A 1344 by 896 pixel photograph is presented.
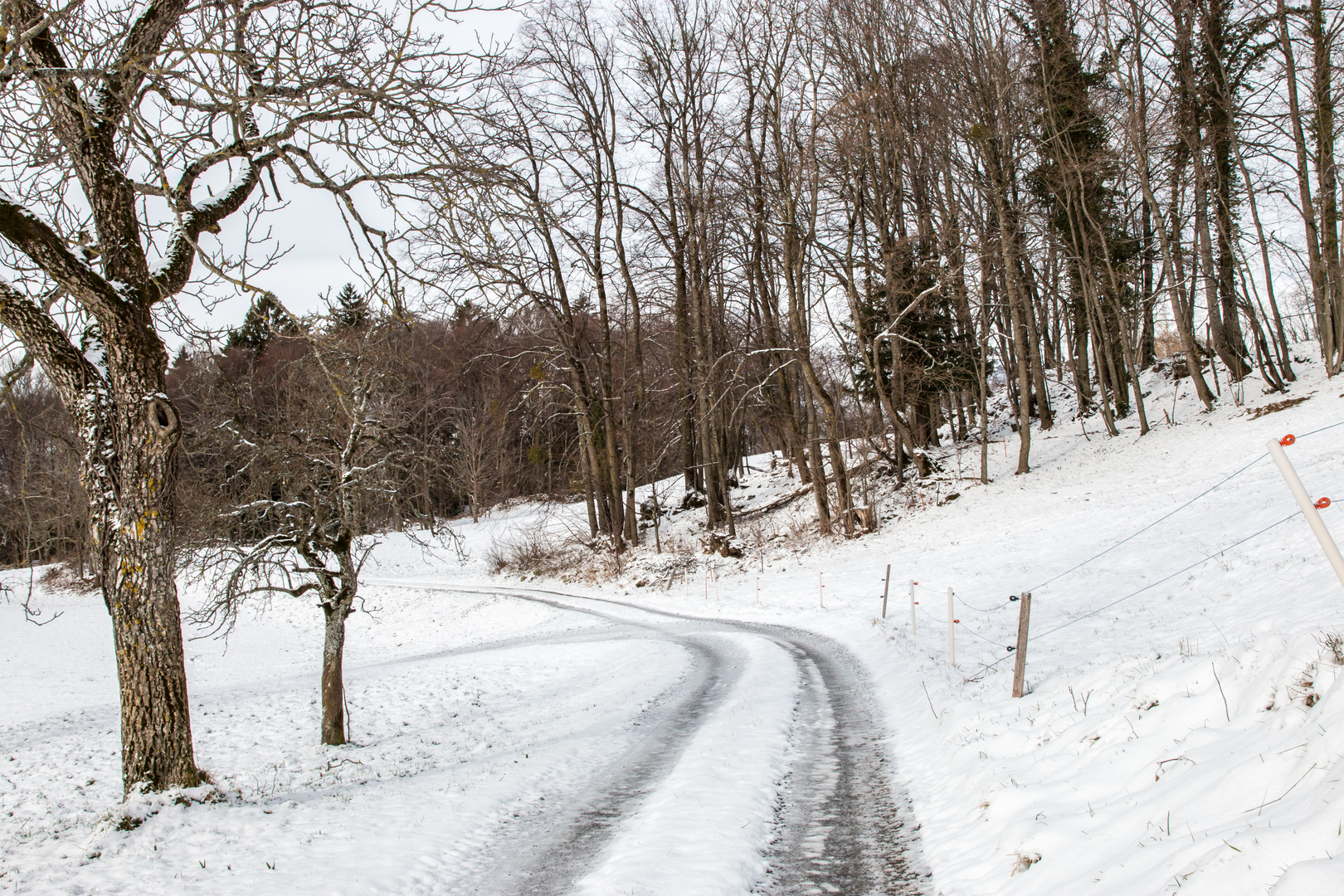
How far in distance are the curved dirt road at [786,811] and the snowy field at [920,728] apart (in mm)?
101

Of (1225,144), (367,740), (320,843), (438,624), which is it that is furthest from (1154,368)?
(320,843)

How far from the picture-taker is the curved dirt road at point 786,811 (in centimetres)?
518

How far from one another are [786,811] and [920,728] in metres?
2.72

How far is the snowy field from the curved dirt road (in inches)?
4.0

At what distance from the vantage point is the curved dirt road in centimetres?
518

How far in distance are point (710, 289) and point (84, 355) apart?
27053mm

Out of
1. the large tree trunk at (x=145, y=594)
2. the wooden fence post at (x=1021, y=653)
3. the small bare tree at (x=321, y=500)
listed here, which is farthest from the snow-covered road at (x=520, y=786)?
the small bare tree at (x=321, y=500)

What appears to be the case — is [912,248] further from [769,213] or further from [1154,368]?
[1154,368]

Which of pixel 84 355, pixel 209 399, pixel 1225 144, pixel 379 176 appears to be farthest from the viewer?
pixel 1225 144

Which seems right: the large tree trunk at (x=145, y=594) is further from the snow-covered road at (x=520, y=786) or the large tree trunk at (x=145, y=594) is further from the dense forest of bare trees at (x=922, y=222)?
the dense forest of bare trees at (x=922, y=222)

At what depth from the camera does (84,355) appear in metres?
6.10

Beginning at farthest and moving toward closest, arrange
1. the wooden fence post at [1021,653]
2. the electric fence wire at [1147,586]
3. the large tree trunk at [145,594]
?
the electric fence wire at [1147,586] → the wooden fence post at [1021,653] → the large tree trunk at [145,594]

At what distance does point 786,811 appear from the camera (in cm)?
627

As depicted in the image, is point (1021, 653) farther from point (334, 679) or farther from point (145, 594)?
point (334, 679)
